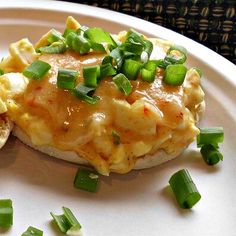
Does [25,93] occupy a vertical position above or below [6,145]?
above

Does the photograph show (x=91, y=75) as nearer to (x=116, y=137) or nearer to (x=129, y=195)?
(x=116, y=137)

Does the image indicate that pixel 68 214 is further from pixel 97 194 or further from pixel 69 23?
pixel 69 23

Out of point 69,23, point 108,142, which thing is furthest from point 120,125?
point 69,23

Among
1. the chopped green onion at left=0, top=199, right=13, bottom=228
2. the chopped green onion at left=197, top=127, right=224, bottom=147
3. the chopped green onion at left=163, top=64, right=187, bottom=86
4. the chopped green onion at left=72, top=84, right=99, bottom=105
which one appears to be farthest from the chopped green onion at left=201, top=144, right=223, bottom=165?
the chopped green onion at left=0, top=199, right=13, bottom=228

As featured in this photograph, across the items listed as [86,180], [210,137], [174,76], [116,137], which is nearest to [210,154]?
[210,137]

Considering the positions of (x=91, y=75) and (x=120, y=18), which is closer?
(x=91, y=75)

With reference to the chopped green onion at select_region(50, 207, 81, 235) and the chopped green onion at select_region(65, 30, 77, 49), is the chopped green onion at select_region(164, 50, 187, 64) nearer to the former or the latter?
the chopped green onion at select_region(65, 30, 77, 49)

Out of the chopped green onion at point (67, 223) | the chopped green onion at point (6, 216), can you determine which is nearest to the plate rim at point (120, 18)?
the chopped green onion at point (67, 223)
